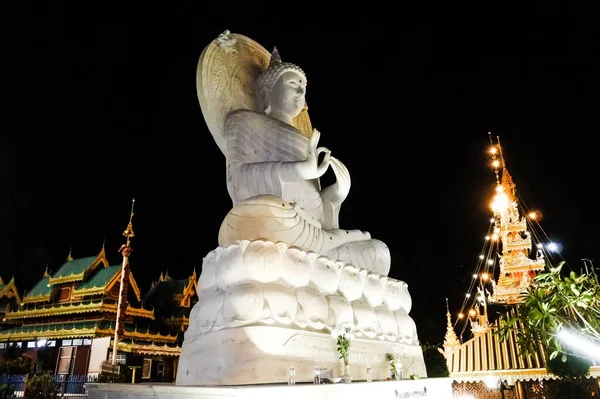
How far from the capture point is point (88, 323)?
15789mm

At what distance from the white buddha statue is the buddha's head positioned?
0.01m

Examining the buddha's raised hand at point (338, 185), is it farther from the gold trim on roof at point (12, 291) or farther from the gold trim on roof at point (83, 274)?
the gold trim on roof at point (12, 291)

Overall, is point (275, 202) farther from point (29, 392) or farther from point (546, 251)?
point (546, 251)

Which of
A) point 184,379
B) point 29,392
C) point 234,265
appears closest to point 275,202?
point 234,265

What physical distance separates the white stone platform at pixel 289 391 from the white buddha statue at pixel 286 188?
141 centimetres

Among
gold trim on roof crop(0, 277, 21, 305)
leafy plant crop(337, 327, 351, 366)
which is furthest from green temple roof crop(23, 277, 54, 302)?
leafy plant crop(337, 327, 351, 366)

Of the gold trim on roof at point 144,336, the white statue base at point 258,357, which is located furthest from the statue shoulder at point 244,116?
the gold trim on roof at point 144,336

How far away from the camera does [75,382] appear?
38.5ft

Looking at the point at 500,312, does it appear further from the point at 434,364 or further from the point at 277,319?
the point at 277,319

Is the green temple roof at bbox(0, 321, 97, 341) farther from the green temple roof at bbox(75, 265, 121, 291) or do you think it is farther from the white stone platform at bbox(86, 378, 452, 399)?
the white stone platform at bbox(86, 378, 452, 399)

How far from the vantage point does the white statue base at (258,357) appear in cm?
354

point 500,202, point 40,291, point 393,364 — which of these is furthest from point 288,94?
point 500,202

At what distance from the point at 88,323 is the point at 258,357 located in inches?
578

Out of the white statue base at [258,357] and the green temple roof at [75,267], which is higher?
the green temple roof at [75,267]
